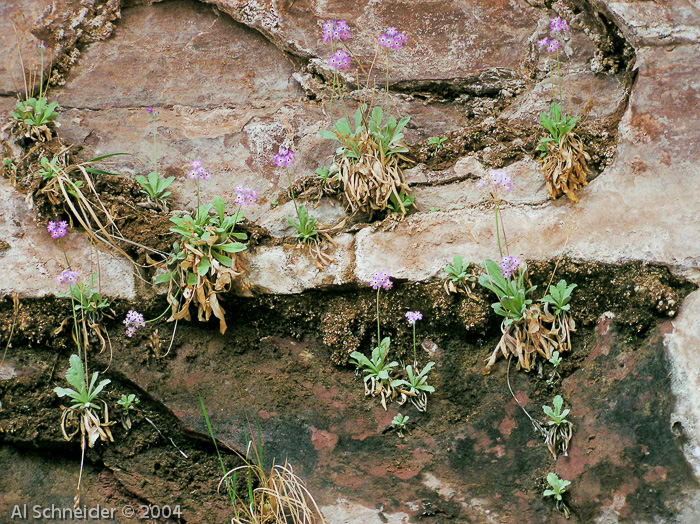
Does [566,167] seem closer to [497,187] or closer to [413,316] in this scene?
[497,187]

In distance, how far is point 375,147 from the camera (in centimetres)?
421

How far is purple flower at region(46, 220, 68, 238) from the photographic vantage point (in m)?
4.00

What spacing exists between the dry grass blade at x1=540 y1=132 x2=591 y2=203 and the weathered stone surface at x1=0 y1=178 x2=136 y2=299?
2.65m

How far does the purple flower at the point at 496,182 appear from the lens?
12.5 feet

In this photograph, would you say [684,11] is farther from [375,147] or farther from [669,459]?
[669,459]

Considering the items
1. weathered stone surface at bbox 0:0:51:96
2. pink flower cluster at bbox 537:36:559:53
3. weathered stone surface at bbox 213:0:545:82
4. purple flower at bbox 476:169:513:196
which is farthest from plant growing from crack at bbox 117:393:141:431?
pink flower cluster at bbox 537:36:559:53

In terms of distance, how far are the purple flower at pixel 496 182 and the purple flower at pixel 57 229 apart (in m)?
2.51

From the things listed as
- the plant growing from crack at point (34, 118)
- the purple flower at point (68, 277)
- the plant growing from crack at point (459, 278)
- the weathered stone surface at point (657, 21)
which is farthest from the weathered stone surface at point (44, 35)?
the weathered stone surface at point (657, 21)

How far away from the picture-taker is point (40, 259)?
413 centimetres

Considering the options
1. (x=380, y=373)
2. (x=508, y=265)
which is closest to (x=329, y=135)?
Answer: (x=508, y=265)

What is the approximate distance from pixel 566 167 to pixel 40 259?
328 cm

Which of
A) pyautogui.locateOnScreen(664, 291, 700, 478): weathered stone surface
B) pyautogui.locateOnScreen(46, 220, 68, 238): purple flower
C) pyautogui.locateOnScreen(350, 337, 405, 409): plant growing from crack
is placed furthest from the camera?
pyautogui.locateOnScreen(46, 220, 68, 238): purple flower

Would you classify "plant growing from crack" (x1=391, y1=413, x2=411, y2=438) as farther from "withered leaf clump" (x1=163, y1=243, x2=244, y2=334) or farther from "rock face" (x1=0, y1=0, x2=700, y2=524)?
"withered leaf clump" (x1=163, y1=243, x2=244, y2=334)

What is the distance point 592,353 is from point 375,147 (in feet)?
5.89
